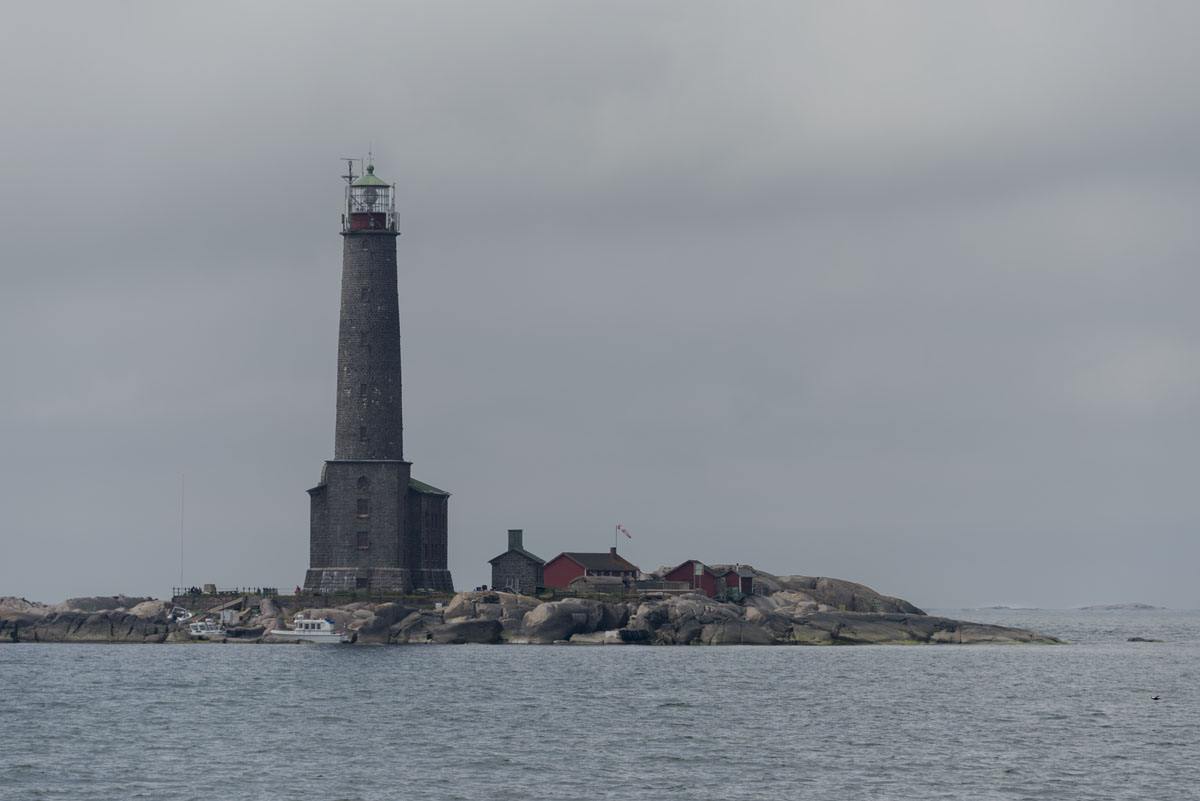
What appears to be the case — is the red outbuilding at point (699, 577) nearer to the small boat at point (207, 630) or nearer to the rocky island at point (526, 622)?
the rocky island at point (526, 622)

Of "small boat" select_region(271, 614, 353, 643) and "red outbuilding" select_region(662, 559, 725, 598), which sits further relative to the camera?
"red outbuilding" select_region(662, 559, 725, 598)

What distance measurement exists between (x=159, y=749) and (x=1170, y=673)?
59516 millimetres

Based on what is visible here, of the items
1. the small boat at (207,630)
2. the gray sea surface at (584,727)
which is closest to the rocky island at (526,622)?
the small boat at (207,630)

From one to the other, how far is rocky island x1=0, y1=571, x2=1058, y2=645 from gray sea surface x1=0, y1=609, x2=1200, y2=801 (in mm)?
3254

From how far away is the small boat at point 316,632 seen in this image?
4176 inches

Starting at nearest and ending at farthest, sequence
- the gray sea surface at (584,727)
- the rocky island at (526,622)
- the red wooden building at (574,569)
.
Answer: the gray sea surface at (584,727), the rocky island at (526,622), the red wooden building at (574,569)

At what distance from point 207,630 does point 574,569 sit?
24.6m

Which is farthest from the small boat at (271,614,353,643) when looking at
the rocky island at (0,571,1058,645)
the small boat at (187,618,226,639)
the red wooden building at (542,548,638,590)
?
the red wooden building at (542,548,638,590)

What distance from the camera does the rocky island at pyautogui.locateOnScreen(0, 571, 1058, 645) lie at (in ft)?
355

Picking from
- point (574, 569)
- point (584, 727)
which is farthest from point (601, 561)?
Answer: point (584, 727)

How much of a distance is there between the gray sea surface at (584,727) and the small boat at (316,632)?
956mm

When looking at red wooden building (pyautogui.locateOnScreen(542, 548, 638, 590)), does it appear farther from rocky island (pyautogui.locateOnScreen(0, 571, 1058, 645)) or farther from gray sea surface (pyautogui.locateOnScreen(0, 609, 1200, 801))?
gray sea surface (pyautogui.locateOnScreen(0, 609, 1200, 801))

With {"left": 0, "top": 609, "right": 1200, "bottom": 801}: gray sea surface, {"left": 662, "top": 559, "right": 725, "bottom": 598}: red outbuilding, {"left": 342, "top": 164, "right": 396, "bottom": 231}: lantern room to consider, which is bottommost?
{"left": 0, "top": 609, "right": 1200, "bottom": 801}: gray sea surface

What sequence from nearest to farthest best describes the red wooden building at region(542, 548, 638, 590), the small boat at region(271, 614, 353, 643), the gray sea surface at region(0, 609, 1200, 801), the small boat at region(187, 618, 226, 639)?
the gray sea surface at region(0, 609, 1200, 801)
the small boat at region(271, 614, 353, 643)
the small boat at region(187, 618, 226, 639)
the red wooden building at region(542, 548, 638, 590)
